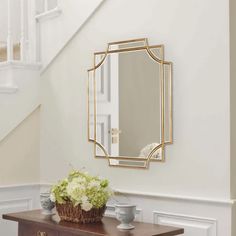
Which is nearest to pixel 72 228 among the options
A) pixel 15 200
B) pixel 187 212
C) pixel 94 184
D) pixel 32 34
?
pixel 94 184

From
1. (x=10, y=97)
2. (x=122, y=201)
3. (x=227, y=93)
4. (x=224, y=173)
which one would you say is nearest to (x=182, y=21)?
(x=227, y=93)

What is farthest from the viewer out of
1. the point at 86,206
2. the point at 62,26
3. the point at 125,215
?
the point at 62,26

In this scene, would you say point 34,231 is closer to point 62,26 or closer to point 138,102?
point 138,102

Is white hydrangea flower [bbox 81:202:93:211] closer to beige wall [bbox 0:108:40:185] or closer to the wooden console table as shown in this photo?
the wooden console table

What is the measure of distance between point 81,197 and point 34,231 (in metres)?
0.46

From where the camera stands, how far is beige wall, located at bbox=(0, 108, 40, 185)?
12.5ft

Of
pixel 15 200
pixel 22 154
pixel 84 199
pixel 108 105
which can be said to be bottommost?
pixel 15 200

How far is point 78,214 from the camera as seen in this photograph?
3.05 meters

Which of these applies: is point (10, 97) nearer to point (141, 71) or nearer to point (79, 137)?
point (79, 137)

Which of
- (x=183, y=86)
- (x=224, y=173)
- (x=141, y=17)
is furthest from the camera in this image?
(x=141, y=17)

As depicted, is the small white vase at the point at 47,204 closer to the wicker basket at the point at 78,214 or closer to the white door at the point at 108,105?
the wicker basket at the point at 78,214

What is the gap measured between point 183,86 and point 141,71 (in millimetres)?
323

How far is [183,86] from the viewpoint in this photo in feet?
10.1

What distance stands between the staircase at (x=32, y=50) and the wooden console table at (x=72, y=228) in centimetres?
75
